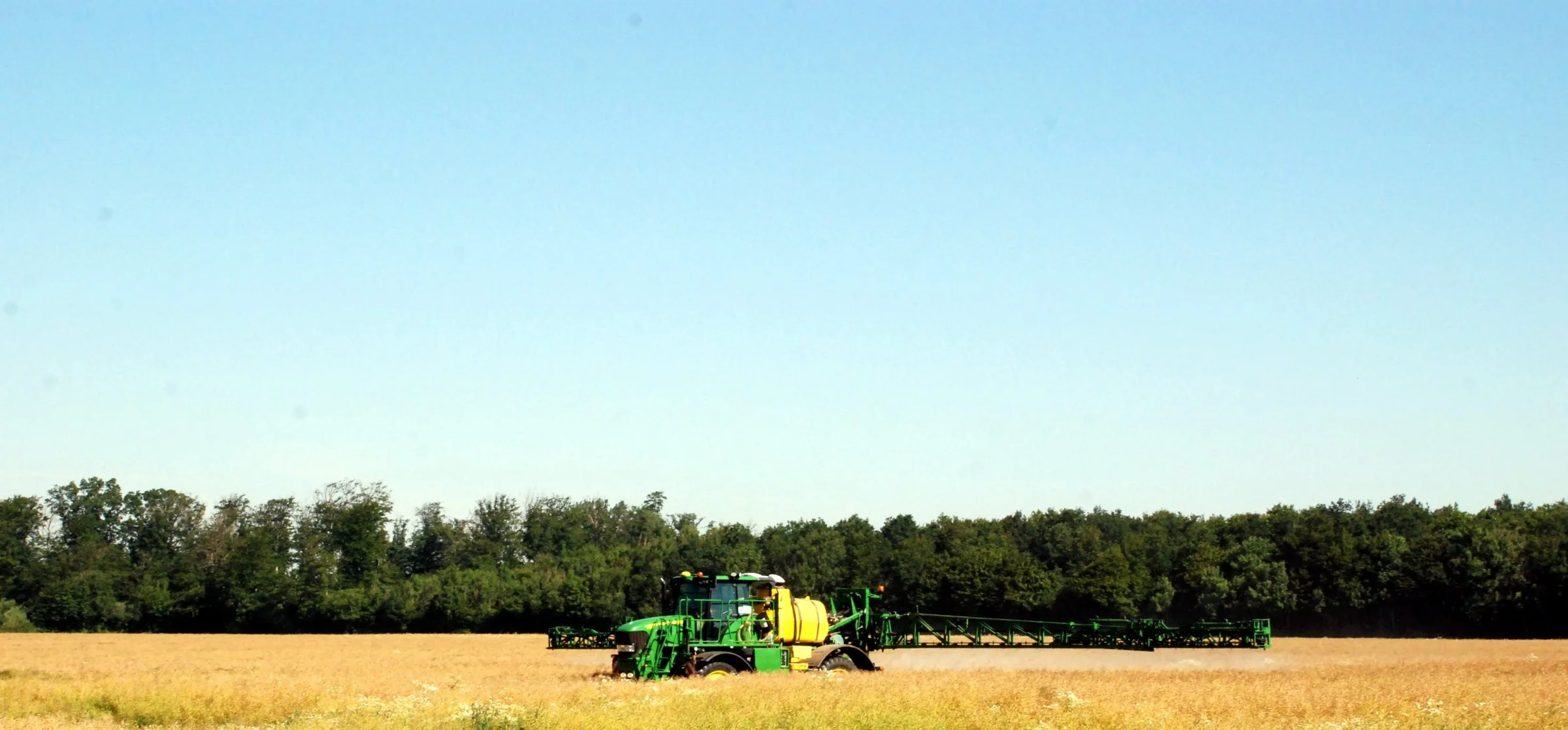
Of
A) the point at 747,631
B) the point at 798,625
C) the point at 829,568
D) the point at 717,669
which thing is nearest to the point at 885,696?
the point at 717,669

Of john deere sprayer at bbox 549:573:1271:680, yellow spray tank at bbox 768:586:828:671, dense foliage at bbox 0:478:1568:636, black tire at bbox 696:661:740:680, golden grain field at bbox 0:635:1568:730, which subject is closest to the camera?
golden grain field at bbox 0:635:1568:730

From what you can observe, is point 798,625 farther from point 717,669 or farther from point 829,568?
point 829,568

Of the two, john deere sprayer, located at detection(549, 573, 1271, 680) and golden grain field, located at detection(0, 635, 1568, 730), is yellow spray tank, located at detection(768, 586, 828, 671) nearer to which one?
john deere sprayer, located at detection(549, 573, 1271, 680)

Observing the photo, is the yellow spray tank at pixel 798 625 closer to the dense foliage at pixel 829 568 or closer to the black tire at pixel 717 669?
the black tire at pixel 717 669

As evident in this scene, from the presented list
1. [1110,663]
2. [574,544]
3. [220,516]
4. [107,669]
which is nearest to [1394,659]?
[1110,663]

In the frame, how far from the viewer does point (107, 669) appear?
147 ft

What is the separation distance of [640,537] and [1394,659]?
13127 centimetres

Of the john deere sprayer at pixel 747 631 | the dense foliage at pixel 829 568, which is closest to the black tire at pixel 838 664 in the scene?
the john deere sprayer at pixel 747 631

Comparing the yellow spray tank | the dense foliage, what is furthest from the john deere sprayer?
the dense foliage

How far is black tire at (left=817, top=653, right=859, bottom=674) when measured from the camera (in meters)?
31.2

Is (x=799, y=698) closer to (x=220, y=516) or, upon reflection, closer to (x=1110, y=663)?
(x=1110, y=663)

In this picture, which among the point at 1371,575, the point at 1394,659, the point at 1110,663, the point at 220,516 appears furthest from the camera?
the point at 220,516

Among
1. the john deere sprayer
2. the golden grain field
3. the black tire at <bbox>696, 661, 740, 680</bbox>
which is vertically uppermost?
the john deere sprayer

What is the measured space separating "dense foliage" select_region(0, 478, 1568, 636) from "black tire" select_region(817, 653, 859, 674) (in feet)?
155
